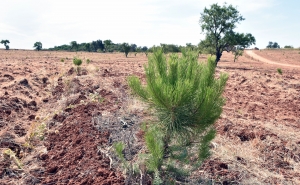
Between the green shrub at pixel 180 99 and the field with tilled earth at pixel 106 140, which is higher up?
the green shrub at pixel 180 99

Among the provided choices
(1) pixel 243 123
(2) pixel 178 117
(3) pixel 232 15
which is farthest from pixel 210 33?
(2) pixel 178 117

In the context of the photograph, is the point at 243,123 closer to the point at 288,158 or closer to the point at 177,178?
the point at 288,158

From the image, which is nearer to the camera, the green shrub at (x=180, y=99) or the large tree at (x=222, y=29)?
the green shrub at (x=180, y=99)

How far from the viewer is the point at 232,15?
25469 millimetres

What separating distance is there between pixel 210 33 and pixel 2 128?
Result: 23627 mm

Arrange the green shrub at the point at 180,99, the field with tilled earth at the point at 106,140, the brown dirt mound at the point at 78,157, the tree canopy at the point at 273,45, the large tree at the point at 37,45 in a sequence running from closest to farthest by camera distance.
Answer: the green shrub at the point at 180,99, the brown dirt mound at the point at 78,157, the field with tilled earth at the point at 106,140, the large tree at the point at 37,45, the tree canopy at the point at 273,45

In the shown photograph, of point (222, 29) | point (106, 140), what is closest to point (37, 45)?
point (222, 29)

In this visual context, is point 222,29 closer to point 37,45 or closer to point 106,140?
point 106,140

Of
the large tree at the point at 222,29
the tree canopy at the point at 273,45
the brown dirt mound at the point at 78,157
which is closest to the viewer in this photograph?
the brown dirt mound at the point at 78,157

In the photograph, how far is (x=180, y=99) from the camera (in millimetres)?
2682

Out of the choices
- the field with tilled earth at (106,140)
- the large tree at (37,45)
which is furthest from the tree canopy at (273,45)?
the field with tilled earth at (106,140)

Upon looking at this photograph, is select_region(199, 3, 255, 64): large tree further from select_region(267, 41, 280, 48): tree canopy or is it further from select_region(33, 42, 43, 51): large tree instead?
select_region(267, 41, 280, 48): tree canopy

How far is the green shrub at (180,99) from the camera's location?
8.96ft

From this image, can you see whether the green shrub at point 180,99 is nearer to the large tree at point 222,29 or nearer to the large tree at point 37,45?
the large tree at point 222,29
